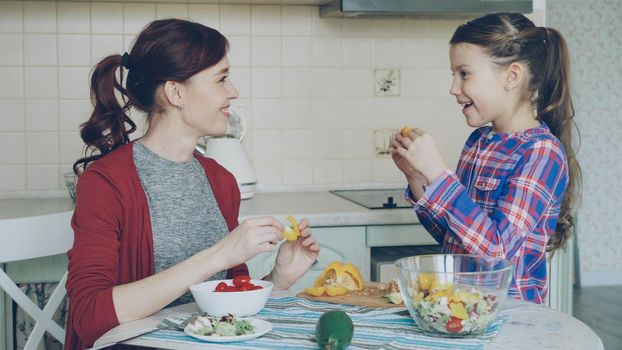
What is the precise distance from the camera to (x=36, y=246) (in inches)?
84.0

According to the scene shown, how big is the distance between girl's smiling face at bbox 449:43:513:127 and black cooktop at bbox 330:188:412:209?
2.83ft

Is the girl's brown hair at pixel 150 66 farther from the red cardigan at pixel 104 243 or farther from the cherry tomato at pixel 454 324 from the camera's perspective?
the cherry tomato at pixel 454 324

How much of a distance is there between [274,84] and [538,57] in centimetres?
142

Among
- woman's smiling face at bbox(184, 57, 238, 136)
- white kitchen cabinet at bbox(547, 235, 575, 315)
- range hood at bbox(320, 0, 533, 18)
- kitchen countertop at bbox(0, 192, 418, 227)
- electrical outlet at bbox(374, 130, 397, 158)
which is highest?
range hood at bbox(320, 0, 533, 18)

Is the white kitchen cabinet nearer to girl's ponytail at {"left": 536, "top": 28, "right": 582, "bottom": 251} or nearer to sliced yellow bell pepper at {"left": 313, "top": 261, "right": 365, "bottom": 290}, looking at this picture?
girl's ponytail at {"left": 536, "top": 28, "right": 582, "bottom": 251}

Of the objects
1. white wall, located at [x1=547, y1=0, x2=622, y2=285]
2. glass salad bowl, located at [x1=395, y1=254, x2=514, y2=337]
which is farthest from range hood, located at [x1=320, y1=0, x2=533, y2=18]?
white wall, located at [x1=547, y1=0, x2=622, y2=285]

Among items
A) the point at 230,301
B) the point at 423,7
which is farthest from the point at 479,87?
the point at 423,7

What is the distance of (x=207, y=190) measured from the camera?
191 centimetres

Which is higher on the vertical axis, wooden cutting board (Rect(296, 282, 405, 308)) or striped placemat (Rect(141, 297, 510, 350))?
wooden cutting board (Rect(296, 282, 405, 308))

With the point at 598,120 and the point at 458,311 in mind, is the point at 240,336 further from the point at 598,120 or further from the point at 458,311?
the point at 598,120

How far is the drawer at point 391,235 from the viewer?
8.64 feet

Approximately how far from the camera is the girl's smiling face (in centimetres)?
184

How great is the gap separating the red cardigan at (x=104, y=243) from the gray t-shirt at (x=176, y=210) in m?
0.04

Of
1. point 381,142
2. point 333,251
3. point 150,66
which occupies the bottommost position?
point 333,251
